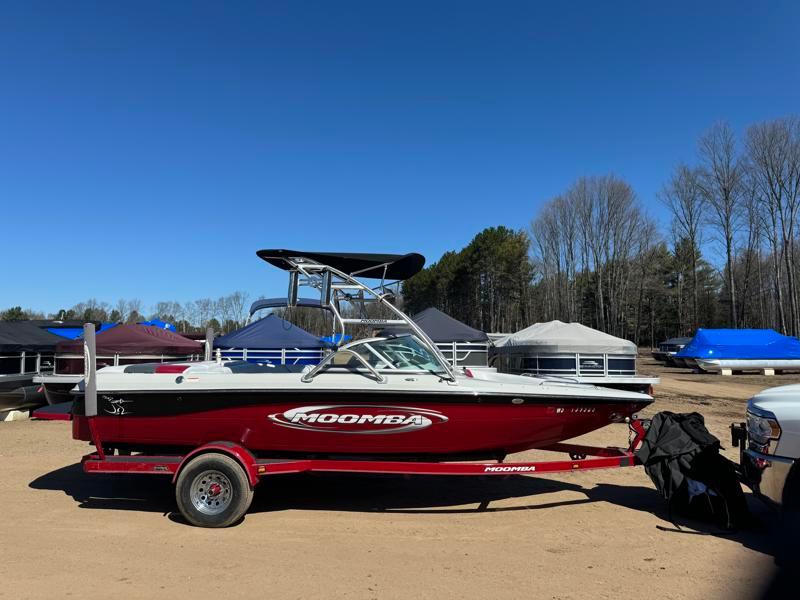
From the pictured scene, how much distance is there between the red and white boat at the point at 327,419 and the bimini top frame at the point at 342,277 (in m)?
0.29

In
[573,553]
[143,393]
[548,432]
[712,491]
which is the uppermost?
[143,393]

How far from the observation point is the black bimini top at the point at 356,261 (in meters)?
5.52

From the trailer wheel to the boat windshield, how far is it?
56.2 inches

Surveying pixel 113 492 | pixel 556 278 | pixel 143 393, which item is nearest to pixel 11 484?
pixel 113 492

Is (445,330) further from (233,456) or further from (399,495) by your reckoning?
(233,456)

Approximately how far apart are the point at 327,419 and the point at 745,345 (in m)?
27.6

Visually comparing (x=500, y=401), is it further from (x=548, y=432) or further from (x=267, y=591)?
(x=267, y=591)

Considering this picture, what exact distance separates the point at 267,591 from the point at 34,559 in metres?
1.92

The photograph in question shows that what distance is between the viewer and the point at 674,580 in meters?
3.80

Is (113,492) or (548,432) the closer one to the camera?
(548,432)

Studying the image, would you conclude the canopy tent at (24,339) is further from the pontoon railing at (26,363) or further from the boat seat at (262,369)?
the boat seat at (262,369)

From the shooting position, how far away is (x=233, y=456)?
4.94 metres

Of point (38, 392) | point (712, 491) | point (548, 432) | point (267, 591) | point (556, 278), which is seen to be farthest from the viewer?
point (556, 278)

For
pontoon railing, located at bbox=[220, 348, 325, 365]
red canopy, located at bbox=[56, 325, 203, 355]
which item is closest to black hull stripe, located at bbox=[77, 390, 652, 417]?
red canopy, located at bbox=[56, 325, 203, 355]
